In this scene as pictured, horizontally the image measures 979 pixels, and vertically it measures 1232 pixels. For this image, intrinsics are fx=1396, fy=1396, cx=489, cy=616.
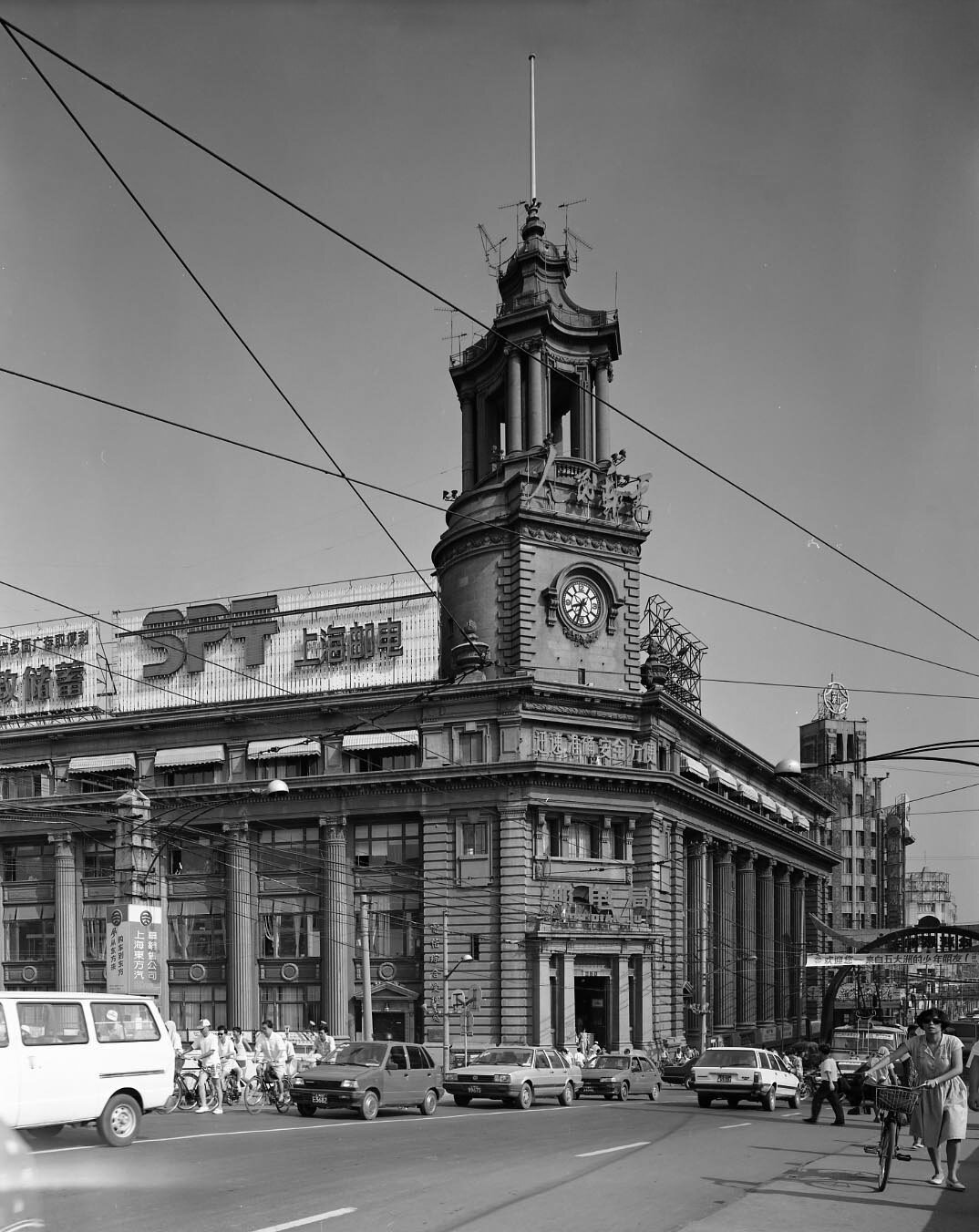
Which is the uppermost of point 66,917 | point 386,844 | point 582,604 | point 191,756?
point 582,604

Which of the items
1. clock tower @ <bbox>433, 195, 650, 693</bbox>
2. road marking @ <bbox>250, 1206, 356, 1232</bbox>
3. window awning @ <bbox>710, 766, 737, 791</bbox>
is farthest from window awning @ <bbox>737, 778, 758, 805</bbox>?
road marking @ <bbox>250, 1206, 356, 1232</bbox>

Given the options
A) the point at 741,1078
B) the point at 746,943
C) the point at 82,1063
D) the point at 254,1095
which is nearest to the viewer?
the point at 82,1063

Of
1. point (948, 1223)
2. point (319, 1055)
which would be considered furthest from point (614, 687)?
point (948, 1223)

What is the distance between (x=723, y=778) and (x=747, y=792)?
7.53 meters

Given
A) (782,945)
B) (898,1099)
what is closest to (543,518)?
(782,945)

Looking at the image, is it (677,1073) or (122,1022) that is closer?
(122,1022)

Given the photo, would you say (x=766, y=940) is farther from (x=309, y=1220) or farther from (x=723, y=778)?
(x=309, y=1220)

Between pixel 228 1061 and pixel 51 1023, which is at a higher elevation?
pixel 51 1023

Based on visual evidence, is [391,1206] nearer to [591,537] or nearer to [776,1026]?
[591,537]

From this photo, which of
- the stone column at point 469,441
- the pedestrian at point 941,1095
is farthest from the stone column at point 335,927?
the pedestrian at point 941,1095

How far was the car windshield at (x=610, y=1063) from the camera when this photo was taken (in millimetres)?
35938

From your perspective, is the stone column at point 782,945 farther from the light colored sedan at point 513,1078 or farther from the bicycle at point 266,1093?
the bicycle at point 266,1093

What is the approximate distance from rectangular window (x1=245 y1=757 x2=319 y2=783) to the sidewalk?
144ft

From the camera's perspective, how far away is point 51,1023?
1764 cm
